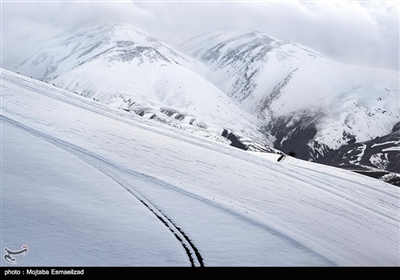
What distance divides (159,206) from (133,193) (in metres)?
1.57

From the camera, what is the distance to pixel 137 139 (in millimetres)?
26500

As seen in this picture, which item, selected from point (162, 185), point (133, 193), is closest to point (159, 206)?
point (133, 193)

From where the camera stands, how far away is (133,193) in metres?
15.6

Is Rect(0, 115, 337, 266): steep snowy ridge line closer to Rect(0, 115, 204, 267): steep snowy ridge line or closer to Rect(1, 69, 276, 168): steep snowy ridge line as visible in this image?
Rect(0, 115, 204, 267): steep snowy ridge line

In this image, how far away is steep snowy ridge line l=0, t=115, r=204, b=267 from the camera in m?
11.7

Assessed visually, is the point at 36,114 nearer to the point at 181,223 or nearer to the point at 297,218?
the point at 181,223

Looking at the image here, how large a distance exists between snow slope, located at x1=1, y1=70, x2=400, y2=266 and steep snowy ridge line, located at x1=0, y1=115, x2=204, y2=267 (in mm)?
58

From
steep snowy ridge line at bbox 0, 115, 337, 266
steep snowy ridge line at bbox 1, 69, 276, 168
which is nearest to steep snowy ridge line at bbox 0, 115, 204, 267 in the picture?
steep snowy ridge line at bbox 0, 115, 337, 266

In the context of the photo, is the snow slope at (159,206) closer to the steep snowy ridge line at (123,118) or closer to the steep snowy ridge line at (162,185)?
the steep snowy ridge line at (162,185)

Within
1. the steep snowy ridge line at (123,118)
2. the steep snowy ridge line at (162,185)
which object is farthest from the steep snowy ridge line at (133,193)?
the steep snowy ridge line at (123,118)

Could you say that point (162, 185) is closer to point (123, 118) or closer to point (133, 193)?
point (133, 193)
